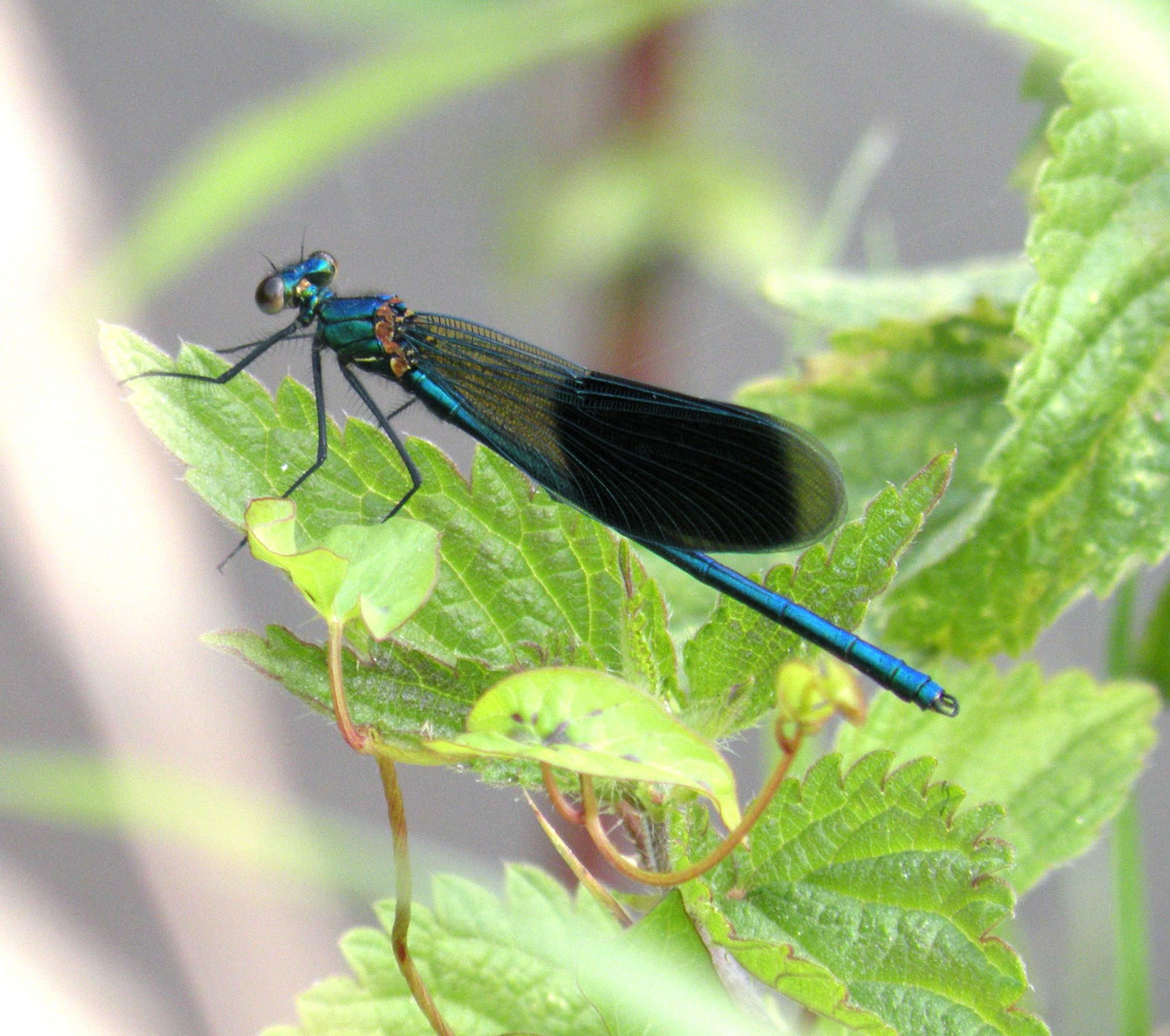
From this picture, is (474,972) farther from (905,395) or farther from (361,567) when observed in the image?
(905,395)

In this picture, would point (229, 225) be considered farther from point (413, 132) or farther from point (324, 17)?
point (413, 132)

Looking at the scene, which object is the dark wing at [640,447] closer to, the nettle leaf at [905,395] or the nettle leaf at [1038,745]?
the nettle leaf at [905,395]

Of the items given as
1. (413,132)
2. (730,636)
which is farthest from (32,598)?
(730,636)

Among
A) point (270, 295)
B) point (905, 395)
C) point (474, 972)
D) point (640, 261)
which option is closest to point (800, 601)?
point (474, 972)

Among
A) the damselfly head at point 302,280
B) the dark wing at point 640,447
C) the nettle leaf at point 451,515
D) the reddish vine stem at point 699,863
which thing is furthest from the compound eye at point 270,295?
the reddish vine stem at point 699,863

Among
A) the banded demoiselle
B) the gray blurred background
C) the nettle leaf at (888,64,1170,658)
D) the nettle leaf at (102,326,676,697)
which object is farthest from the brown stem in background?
the nettle leaf at (102,326,676,697)
